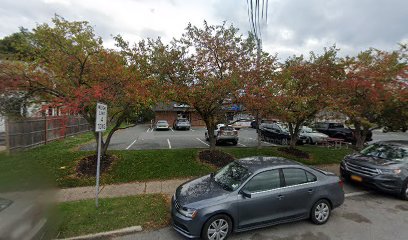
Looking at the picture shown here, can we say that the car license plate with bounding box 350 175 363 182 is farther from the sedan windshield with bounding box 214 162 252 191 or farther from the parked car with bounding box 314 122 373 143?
the parked car with bounding box 314 122 373 143

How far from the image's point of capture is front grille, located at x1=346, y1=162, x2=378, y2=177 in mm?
7019

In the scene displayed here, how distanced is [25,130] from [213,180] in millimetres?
11354

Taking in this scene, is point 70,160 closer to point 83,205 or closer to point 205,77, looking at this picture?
point 83,205

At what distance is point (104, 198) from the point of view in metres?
6.41

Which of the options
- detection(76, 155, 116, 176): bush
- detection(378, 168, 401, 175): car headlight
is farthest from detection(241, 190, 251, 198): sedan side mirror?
detection(76, 155, 116, 176): bush

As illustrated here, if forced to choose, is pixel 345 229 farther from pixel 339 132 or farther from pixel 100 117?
pixel 339 132

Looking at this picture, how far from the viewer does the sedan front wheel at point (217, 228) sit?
429 centimetres

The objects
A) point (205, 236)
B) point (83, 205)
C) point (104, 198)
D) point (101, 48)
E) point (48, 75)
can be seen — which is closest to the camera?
point (205, 236)

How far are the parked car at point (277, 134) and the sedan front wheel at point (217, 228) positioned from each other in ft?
44.9

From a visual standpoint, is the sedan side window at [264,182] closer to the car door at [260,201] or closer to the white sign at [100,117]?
the car door at [260,201]

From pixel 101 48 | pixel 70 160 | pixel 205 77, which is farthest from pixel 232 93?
pixel 70 160

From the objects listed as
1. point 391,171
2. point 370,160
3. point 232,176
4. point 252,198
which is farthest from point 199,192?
point 370,160

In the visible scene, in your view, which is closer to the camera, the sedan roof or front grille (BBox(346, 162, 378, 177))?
the sedan roof

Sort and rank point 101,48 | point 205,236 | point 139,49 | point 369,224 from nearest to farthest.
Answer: point 205,236
point 369,224
point 101,48
point 139,49
